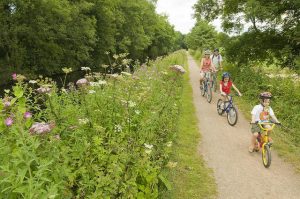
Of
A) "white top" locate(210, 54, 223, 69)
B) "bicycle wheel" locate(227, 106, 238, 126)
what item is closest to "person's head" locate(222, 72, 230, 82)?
"bicycle wheel" locate(227, 106, 238, 126)

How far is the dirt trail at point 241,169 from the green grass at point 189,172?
19cm

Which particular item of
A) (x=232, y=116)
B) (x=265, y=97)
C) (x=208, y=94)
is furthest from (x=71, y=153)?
(x=208, y=94)

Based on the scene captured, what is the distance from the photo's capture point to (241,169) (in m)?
7.01

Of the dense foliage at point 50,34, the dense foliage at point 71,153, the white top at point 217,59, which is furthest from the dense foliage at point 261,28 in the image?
the dense foliage at point 50,34

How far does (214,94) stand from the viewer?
15922 millimetres

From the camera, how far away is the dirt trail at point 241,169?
6.06 m

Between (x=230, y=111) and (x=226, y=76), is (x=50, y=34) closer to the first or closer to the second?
(x=226, y=76)

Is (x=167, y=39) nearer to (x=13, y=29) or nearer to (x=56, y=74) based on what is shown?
(x=56, y=74)

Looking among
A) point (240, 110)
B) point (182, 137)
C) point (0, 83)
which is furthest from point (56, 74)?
point (182, 137)

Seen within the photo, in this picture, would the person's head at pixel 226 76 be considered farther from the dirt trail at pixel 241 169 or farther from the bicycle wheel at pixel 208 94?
the bicycle wheel at pixel 208 94

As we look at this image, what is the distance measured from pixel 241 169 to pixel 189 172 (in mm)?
1246

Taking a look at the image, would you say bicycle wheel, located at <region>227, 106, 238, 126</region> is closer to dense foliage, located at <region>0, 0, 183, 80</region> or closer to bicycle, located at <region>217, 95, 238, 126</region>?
bicycle, located at <region>217, 95, 238, 126</region>

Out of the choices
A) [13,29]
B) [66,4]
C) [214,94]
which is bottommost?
[214,94]

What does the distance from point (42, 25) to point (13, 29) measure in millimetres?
2726
